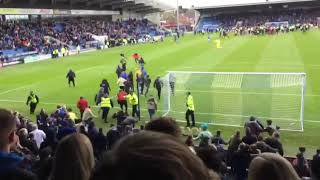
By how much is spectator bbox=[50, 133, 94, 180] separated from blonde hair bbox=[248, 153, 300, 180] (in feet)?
3.73

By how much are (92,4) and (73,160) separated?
76450 millimetres

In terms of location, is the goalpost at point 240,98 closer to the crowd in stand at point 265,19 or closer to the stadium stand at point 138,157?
the stadium stand at point 138,157

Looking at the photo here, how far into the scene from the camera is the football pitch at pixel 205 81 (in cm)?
1936

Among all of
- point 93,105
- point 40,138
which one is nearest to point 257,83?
point 93,105

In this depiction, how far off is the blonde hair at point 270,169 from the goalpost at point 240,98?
50.5 ft

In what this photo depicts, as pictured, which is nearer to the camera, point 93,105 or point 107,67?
point 93,105

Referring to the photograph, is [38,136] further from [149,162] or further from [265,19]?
[265,19]

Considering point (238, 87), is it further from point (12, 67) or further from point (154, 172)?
point (12, 67)

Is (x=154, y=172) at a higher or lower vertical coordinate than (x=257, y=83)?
higher

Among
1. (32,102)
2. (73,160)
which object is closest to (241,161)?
(73,160)

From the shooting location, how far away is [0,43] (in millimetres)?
50719

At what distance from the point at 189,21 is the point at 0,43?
377 feet

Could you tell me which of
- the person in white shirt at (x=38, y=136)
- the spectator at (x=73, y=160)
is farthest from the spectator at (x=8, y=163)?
the person in white shirt at (x=38, y=136)

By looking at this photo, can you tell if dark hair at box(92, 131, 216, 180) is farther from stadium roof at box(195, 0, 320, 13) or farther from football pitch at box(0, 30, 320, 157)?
stadium roof at box(195, 0, 320, 13)
